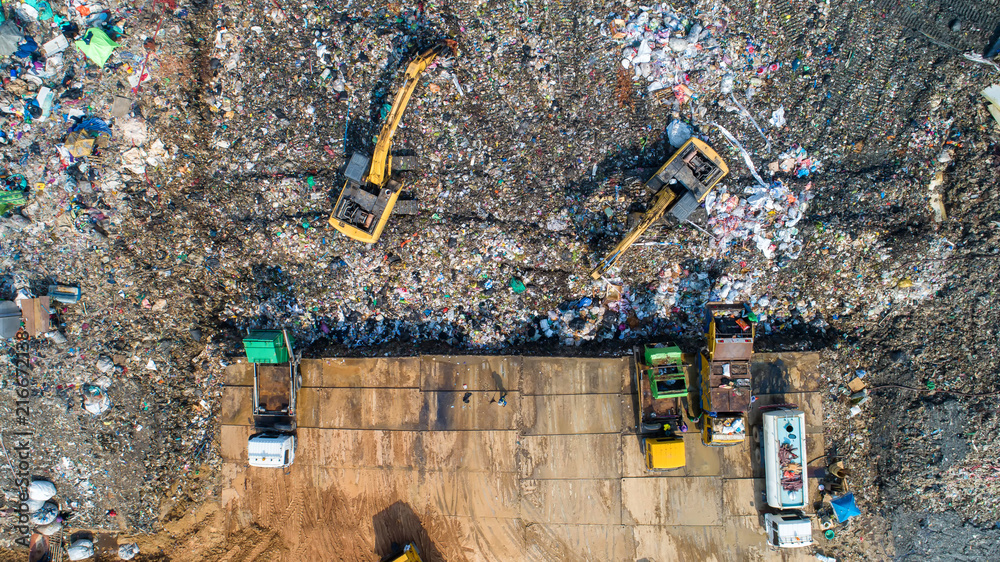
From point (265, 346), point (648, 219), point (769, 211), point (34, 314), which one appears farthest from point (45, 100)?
point (769, 211)

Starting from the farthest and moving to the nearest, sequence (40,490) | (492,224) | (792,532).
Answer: (40,490)
(492,224)
(792,532)

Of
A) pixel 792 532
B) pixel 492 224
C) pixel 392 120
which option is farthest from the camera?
pixel 492 224

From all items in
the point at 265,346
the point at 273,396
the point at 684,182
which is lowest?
the point at 273,396

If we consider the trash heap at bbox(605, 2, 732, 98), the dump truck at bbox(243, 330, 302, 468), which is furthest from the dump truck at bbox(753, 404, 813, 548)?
the dump truck at bbox(243, 330, 302, 468)

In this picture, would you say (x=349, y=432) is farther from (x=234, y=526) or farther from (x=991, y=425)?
(x=991, y=425)

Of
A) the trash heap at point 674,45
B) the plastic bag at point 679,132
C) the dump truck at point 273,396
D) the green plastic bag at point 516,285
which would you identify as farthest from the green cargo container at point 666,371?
the dump truck at point 273,396

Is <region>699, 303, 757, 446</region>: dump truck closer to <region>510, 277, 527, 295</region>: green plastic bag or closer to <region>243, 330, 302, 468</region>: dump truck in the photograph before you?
<region>510, 277, 527, 295</region>: green plastic bag

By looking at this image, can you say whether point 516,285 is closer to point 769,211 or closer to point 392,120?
point 392,120
